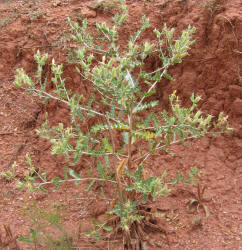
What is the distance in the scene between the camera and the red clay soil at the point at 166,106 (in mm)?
2719

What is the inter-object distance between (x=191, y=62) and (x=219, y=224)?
1623 millimetres

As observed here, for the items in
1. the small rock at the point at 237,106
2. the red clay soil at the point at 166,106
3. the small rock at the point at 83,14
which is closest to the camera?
the red clay soil at the point at 166,106

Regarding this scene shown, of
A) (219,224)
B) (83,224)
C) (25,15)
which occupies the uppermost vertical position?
(25,15)

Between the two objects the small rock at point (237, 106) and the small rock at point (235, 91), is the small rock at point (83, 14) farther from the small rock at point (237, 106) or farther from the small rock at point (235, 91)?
the small rock at point (237, 106)

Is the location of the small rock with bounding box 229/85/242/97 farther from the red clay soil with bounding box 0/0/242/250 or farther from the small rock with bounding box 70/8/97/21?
the small rock with bounding box 70/8/97/21

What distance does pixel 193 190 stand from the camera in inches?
115

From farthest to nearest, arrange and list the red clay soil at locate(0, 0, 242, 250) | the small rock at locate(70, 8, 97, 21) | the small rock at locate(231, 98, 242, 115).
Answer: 1. the small rock at locate(70, 8, 97, 21)
2. the small rock at locate(231, 98, 242, 115)
3. the red clay soil at locate(0, 0, 242, 250)

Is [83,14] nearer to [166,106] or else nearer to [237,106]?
[166,106]

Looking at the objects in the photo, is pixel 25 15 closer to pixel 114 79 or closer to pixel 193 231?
pixel 114 79

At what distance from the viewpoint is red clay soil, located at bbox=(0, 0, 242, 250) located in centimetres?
272

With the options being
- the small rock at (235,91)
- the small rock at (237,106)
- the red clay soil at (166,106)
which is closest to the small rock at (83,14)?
the red clay soil at (166,106)

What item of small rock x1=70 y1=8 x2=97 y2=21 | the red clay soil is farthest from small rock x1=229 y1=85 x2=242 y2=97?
small rock x1=70 y1=8 x2=97 y2=21

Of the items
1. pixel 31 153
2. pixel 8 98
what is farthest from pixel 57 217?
pixel 8 98

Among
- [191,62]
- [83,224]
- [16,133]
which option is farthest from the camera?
[16,133]
